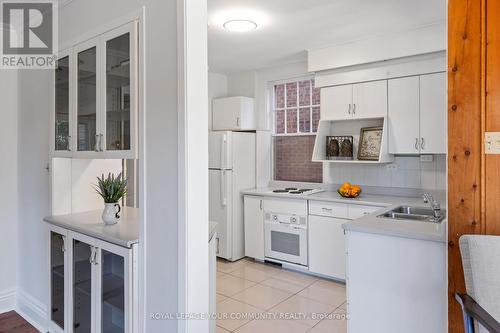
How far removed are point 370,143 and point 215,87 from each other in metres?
2.57

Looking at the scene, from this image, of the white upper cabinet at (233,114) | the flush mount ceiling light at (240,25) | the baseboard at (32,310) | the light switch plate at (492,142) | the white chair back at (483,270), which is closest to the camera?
the white chair back at (483,270)

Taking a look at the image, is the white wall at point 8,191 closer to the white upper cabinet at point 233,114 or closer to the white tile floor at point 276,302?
the white tile floor at point 276,302

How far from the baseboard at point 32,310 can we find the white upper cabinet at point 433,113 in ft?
12.5

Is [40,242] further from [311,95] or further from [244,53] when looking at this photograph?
[311,95]

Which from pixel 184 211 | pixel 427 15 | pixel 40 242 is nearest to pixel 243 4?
pixel 427 15

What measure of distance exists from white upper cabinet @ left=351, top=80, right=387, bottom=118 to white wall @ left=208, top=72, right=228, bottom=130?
87.6 inches

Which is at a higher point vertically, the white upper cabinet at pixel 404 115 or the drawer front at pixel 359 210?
the white upper cabinet at pixel 404 115

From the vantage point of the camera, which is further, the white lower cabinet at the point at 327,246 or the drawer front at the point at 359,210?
the white lower cabinet at the point at 327,246

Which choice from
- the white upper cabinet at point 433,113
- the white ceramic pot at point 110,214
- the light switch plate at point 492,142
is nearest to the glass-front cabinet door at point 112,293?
the white ceramic pot at point 110,214

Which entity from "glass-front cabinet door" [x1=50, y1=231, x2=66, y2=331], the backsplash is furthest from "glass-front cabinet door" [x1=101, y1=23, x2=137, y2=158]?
the backsplash

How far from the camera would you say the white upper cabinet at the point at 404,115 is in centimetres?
361

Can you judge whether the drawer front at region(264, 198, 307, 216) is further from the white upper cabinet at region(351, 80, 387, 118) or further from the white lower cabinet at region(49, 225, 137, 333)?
the white lower cabinet at region(49, 225, 137, 333)

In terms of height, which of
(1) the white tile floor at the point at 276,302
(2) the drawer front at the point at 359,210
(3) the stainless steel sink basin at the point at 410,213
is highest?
(3) the stainless steel sink basin at the point at 410,213

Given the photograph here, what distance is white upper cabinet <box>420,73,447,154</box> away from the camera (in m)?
3.46
